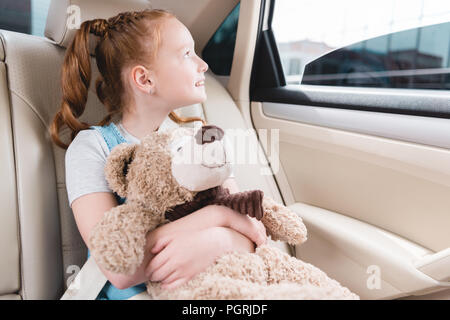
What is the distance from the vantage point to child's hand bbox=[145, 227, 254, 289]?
0.73 m

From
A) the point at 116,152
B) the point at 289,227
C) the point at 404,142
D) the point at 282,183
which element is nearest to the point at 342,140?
the point at 404,142

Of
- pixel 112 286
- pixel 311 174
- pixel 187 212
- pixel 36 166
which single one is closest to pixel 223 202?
pixel 187 212

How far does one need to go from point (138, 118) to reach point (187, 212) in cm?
43

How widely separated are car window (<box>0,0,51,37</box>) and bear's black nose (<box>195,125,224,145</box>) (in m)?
0.92

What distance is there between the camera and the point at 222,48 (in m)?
1.79

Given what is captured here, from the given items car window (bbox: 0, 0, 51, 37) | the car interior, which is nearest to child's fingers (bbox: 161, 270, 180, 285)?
the car interior

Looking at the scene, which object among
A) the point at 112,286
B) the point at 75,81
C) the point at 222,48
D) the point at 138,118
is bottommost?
the point at 112,286

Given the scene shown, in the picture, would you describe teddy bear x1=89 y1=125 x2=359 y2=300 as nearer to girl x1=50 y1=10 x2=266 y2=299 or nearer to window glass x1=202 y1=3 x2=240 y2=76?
girl x1=50 y1=10 x2=266 y2=299

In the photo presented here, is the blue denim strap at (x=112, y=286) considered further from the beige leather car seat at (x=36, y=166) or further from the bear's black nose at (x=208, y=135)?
the bear's black nose at (x=208, y=135)

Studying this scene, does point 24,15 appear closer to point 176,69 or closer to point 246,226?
point 176,69

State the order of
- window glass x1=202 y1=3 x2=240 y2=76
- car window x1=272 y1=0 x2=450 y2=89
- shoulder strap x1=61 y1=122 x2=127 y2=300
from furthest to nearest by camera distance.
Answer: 1. window glass x1=202 y1=3 x2=240 y2=76
2. car window x1=272 y1=0 x2=450 y2=89
3. shoulder strap x1=61 y1=122 x2=127 y2=300

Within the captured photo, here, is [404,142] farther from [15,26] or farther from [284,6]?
[15,26]

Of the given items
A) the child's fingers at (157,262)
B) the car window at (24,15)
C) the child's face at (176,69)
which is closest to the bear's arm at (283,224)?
the child's fingers at (157,262)

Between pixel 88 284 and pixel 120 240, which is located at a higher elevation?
pixel 120 240
